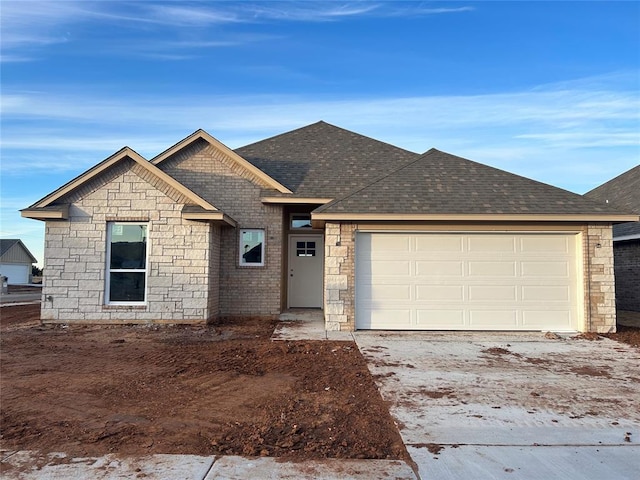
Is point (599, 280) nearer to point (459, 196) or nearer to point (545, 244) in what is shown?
point (545, 244)

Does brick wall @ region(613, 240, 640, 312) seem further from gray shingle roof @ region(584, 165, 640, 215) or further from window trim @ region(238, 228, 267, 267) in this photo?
window trim @ region(238, 228, 267, 267)

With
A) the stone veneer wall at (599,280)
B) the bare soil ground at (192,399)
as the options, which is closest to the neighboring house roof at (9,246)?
the bare soil ground at (192,399)

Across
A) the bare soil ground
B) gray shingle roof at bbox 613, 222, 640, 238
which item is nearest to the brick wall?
gray shingle roof at bbox 613, 222, 640, 238

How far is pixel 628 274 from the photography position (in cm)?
1505

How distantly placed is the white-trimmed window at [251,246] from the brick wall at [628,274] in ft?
Answer: 39.9

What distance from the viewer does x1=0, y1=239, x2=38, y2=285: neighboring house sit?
→ 43812 millimetres

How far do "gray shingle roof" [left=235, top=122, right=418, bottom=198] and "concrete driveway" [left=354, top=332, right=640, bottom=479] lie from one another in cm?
586

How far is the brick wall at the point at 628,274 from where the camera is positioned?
577 inches

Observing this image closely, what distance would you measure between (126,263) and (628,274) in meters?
15.8

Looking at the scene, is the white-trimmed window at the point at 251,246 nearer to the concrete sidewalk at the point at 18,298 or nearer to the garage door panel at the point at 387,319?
the garage door panel at the point at 387,319

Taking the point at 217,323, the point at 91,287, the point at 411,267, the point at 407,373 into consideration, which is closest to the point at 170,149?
the point at 91,287

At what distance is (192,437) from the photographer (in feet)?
14.2

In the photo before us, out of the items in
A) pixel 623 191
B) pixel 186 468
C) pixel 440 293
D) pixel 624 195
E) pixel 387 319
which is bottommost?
pixel 186 468

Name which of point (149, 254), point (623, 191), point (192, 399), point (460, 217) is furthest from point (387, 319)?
point (623, 191)
